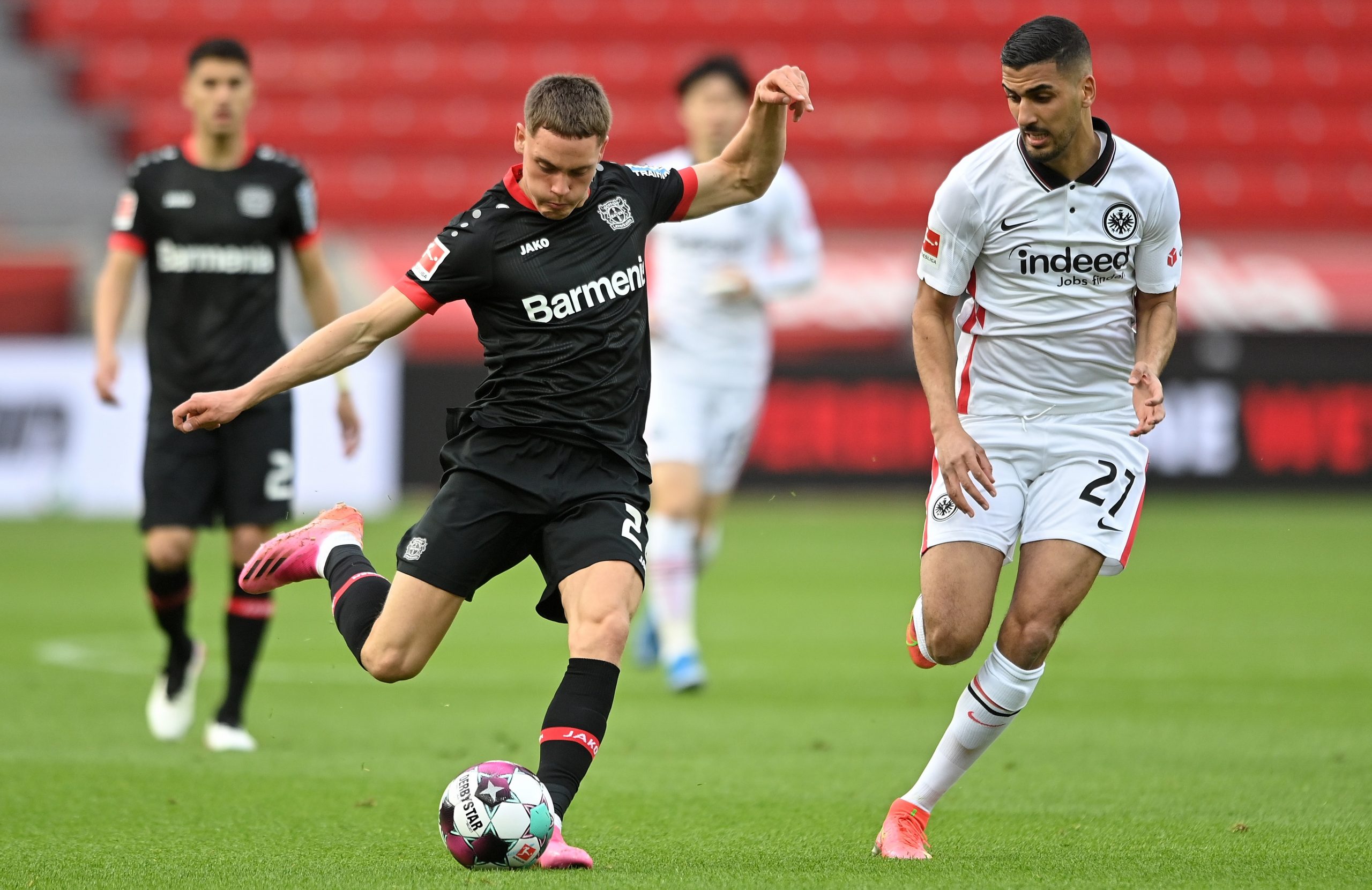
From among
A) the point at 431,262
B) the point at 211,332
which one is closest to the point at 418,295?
the point at 431,262

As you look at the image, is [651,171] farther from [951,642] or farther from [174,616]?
[174,616]

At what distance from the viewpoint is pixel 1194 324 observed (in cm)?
1767

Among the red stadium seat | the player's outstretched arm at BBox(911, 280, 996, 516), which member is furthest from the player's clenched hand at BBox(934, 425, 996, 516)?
the red stadium seat

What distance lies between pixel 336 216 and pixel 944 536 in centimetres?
1716

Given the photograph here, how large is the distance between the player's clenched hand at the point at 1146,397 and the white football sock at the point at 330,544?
238cm

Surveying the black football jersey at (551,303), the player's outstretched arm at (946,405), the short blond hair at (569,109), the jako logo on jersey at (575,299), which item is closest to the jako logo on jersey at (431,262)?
the black football jersey at (551,303)

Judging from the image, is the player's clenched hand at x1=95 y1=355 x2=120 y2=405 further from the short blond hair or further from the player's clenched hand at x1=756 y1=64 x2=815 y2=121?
the player's clenched hand at x1=756 y1=64 x2=815 y2=121

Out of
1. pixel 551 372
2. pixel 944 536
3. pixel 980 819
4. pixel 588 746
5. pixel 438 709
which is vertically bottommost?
pixel 438 709

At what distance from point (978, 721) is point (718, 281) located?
4.24 meters

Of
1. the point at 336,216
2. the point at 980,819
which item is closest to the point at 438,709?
the point at 980,819

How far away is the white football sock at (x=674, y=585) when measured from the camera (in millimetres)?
8469

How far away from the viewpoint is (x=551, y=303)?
195 inches

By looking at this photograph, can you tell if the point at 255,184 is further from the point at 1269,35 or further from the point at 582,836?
the point at 1269,35

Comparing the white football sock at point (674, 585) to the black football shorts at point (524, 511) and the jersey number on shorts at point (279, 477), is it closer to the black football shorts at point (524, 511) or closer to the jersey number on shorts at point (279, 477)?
the jersey number on shorts at point (279, 477)
